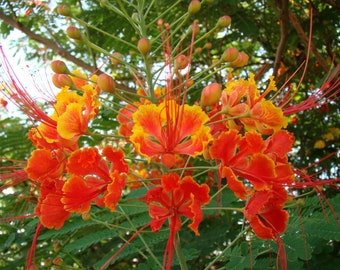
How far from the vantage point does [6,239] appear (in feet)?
9.27

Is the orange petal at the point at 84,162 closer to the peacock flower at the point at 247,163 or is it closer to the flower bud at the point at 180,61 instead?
the peacock flower at the point at 247,163

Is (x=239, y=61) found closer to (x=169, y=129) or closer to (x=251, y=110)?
(x=251, y=110)

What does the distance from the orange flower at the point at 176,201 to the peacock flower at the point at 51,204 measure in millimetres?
321

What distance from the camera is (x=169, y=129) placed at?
63.4 inches

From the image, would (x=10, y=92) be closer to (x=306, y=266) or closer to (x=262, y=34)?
(x=306, y=266)

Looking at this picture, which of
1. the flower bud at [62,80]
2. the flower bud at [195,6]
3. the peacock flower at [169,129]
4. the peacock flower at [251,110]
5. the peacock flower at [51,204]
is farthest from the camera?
the flower bud at [195,6]

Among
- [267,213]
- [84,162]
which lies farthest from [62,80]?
[267,213]

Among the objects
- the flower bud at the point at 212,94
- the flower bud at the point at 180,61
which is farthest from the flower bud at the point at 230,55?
the flower bud at the point at 212,94

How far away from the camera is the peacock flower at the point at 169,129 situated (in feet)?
5.19

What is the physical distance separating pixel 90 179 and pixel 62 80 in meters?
0.47

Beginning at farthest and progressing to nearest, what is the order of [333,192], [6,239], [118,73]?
[118,73] < [333,192] < [6,239]

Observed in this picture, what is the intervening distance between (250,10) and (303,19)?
1.44 ft

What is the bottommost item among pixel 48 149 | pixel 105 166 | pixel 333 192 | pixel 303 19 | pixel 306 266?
pixel 306 266

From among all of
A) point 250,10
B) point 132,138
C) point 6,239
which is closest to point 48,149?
point 132,138
